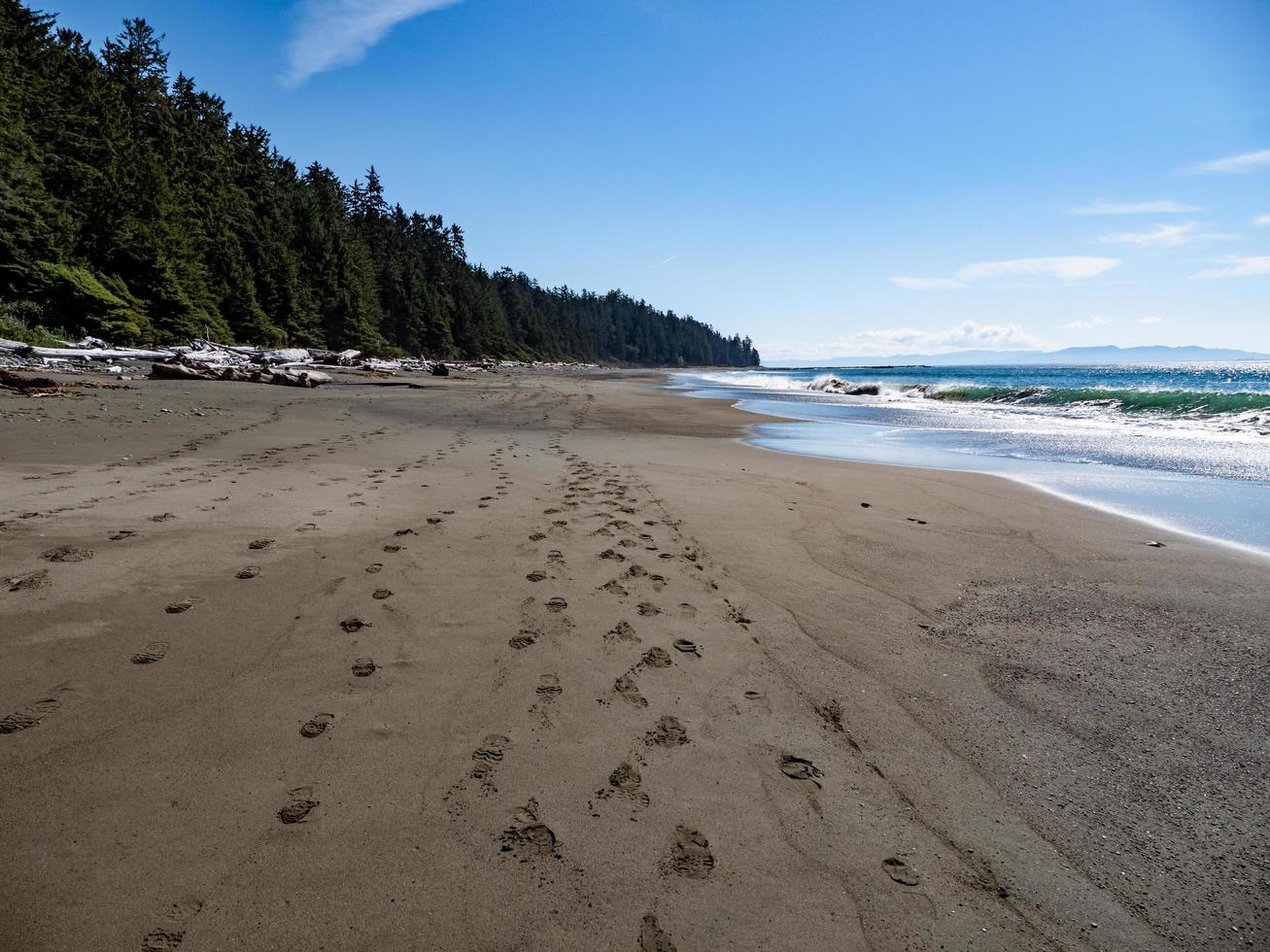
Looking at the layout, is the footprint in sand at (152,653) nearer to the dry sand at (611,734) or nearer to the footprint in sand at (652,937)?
the dry sand at (611,734)

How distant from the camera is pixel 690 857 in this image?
2086 millimetres

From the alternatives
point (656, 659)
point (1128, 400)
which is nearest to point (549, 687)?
point (656, 659)

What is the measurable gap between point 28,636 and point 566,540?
366 cm

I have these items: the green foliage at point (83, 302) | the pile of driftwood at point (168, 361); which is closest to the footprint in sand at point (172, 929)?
the pile of driftwood at point (168, 361)

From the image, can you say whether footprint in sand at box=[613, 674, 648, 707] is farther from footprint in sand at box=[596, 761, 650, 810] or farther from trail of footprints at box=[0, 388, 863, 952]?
footprint in sand at box=[596, 761, 650, 810]

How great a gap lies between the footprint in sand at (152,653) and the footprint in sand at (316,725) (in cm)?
117

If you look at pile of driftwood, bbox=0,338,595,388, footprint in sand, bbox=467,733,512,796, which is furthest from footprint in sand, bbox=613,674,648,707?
pile of driftwood, bbox=0,338,595,388

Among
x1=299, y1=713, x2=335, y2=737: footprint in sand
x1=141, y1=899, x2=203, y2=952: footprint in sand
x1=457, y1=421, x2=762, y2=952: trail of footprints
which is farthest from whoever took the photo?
x1=299, y1=713, x2=335, y2=737: footprint in sand

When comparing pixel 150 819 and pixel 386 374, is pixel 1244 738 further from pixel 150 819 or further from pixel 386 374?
pixel 386 374

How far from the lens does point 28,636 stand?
3.26m

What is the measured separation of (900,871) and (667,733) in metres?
1.11

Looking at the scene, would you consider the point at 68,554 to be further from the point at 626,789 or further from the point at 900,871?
the point at 900,871

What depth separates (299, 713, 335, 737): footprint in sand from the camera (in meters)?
2.64

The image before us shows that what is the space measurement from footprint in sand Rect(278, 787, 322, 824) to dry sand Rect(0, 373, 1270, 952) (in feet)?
0.05
